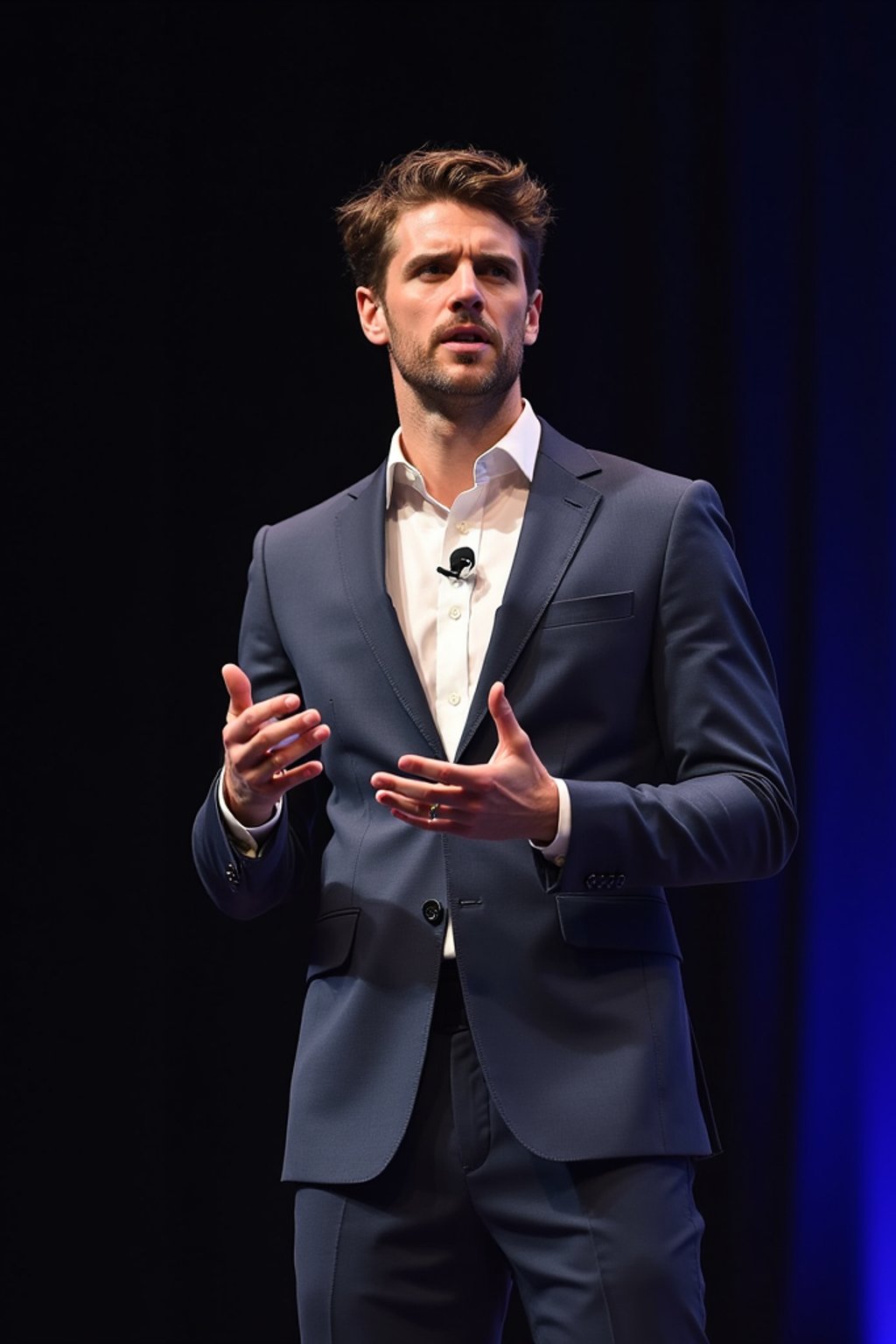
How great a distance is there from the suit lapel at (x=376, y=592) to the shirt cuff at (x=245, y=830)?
A: 0.70 ft

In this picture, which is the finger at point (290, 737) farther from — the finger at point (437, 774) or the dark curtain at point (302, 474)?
the dark curtain at point (302, 474)

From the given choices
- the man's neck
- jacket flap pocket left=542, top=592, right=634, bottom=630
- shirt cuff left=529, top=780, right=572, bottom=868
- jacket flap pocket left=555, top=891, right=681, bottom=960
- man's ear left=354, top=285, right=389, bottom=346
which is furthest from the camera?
man's ear left=354, top=285, right=389, bottom=346

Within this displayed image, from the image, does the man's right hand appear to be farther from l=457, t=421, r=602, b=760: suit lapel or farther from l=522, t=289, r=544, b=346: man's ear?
l=522, t=289, r=544, b=346: man's ear

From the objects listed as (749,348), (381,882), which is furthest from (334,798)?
(749,348)

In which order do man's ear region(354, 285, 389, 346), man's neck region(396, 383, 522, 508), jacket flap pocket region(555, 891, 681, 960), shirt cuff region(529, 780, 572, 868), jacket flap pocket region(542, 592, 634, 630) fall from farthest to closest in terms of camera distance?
man's ear region(354, 285, 389, 346) < man's neck region(396, 383, 522, 508) < jacket flap pocket region(542, 592, 634, 630) < jacket flap pocket region(555, 891, 681, 960) < shirt cuff region(529, 780, 572, 868)

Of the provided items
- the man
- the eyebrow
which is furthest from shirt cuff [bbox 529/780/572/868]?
the eyebrow

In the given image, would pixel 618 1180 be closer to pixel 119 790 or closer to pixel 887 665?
pixel 887 665

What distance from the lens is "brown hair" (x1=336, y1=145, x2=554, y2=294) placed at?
217 cm

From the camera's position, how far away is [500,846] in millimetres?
1821

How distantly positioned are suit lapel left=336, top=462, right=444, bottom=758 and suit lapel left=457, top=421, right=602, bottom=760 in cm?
8

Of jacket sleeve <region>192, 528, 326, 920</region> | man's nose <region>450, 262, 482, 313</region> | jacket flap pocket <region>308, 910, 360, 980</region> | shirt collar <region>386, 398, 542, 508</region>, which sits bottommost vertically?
jacket flap pocket <region>308, 910, 360, 980</region>

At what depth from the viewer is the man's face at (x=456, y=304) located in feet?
6.74

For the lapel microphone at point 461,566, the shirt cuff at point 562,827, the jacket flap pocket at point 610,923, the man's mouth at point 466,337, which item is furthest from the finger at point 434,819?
the man's mouth at point 466,337

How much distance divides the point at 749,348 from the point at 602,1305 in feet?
5.88
